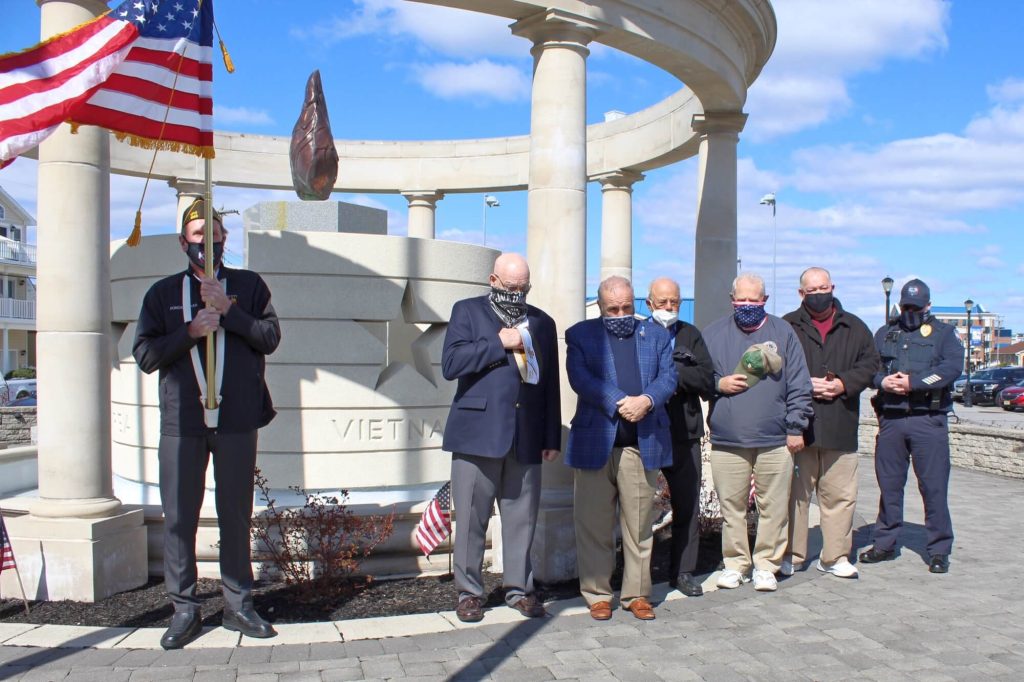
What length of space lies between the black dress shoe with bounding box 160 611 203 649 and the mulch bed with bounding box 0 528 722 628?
0.31 metres

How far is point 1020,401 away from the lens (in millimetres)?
31125

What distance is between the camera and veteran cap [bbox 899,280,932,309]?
265 inches

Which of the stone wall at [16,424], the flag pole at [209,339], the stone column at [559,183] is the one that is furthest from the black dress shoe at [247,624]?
the stone wall at [16,424]

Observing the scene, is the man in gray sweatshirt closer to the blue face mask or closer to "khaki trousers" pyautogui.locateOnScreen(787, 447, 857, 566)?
"khaki trousers" pyautogui.locateOnScreen(787, 447, 857, 566)

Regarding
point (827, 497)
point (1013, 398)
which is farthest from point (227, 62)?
point (1013, 398)

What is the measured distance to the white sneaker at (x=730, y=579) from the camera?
587 centimetres

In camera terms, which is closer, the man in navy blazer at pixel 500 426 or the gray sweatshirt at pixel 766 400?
the man in navy blazer at pixel 500 426

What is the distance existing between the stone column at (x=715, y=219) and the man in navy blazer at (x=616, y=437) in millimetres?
4767

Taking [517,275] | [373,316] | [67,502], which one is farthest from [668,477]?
[67,502]

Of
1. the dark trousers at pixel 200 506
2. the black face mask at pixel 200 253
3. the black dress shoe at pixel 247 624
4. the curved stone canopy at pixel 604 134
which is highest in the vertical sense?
the curved stone canopy at pixel 604 134

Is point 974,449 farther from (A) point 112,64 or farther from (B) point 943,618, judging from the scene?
(A) point 112,64

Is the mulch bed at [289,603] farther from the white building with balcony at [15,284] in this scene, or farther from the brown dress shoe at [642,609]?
the white building with balcony at [15,284]

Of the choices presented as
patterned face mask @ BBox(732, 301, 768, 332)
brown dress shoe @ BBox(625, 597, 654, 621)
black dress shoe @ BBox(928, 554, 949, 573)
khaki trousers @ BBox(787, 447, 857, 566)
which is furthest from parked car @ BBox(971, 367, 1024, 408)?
brown dress shoe @ BBox(625, 597, 654, 621)

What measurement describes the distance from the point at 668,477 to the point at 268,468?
3.18 m
